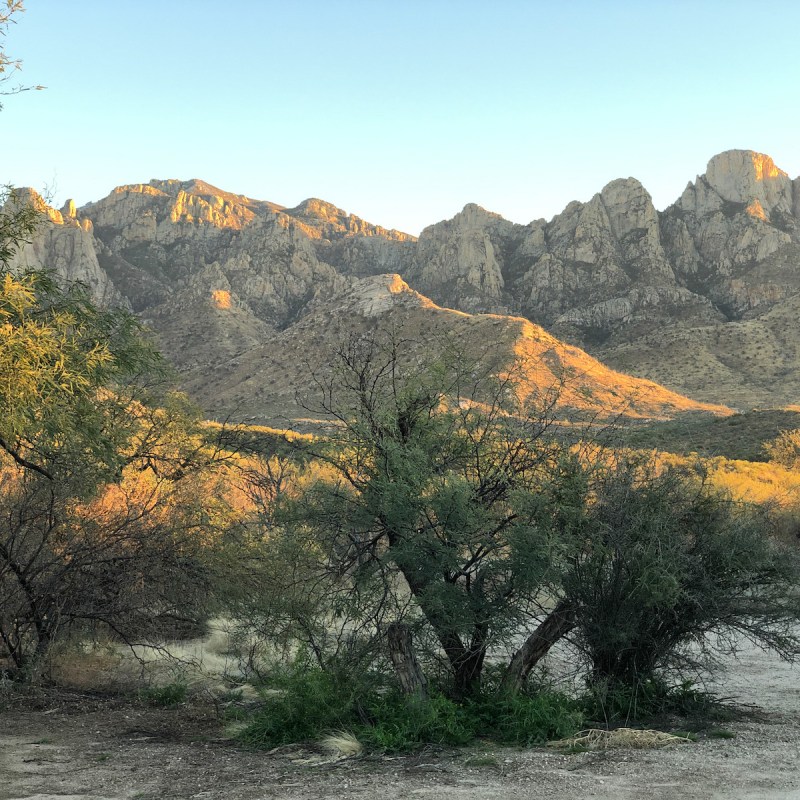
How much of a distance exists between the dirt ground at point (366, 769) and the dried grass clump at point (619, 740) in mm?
164

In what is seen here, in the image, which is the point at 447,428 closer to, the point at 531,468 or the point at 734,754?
the point at 531,468

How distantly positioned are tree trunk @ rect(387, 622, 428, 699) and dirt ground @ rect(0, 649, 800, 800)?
102 cm

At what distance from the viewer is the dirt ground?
7039mm

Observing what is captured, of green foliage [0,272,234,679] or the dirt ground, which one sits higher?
green foliage [0,272,234,679]

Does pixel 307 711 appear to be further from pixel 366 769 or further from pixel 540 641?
pixel 540 641

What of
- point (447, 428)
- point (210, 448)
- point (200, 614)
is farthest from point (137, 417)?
point (447, 428)

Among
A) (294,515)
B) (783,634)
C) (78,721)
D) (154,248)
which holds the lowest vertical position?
(78,721)

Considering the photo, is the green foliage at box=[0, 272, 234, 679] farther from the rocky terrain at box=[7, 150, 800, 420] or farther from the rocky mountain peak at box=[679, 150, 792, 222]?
the rocky mountain peak at box=[679, 150, 792, 222]

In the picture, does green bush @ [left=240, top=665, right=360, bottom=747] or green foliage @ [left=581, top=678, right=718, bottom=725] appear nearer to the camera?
green bush @ [left=240, top=665, right=360, bottom=747]

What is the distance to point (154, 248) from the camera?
150000mm

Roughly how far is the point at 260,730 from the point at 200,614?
4044mm

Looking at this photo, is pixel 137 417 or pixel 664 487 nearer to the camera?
pixel 664 487

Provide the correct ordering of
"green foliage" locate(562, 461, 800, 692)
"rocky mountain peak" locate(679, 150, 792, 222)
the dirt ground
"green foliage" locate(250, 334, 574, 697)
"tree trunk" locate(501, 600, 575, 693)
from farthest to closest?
"rocky mountain peak" locate(679, 150, 792, 222) < "tree trunk" locate(501, 600, 575, 693) < "green foliage" locate(562, 461, 800, 692) < "green foliage" locate(250, 334, 574, 697) < the dirt ground

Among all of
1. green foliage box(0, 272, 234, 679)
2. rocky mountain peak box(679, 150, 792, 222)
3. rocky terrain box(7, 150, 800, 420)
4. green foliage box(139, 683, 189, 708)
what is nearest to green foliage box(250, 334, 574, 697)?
green foliage box(139, 683, 189, 708)
